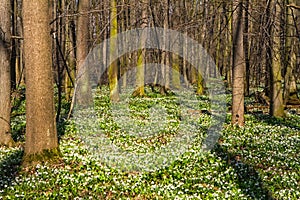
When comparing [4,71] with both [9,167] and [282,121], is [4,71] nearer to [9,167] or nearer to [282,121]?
[9,167]

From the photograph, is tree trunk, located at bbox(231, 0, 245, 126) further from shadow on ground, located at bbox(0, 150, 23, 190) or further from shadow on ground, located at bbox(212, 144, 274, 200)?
shadow on ground, located at bbox(0, 150, 23, 190)

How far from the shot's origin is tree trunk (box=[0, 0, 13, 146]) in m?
11.2

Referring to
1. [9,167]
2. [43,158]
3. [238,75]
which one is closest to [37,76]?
[43,158]

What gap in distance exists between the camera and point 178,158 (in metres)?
10.1

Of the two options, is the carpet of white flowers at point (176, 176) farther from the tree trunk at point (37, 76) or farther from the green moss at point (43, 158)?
the tree trunk at point (37, 76)

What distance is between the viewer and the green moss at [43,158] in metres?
9.02

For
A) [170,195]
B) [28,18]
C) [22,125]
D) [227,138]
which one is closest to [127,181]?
[170,195]

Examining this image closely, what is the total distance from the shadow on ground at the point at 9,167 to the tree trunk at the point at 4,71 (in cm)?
115

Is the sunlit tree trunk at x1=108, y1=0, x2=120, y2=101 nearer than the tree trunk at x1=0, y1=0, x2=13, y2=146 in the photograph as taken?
No

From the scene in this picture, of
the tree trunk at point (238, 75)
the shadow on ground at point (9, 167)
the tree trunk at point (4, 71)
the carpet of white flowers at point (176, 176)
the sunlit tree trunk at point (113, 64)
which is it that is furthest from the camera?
the sunlit tree trunk at point (113, 64)

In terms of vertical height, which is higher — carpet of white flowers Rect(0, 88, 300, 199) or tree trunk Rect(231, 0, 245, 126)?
tree trunk Rect(231, 0, 245, 126)

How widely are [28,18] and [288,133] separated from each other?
954 centimetres

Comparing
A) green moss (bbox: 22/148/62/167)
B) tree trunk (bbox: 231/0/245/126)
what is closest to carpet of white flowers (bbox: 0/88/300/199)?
green moss (bbox: 22/148/62/167)

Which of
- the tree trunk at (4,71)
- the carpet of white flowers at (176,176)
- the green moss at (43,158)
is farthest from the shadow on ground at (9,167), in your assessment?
the tree trunk at (4,71)
